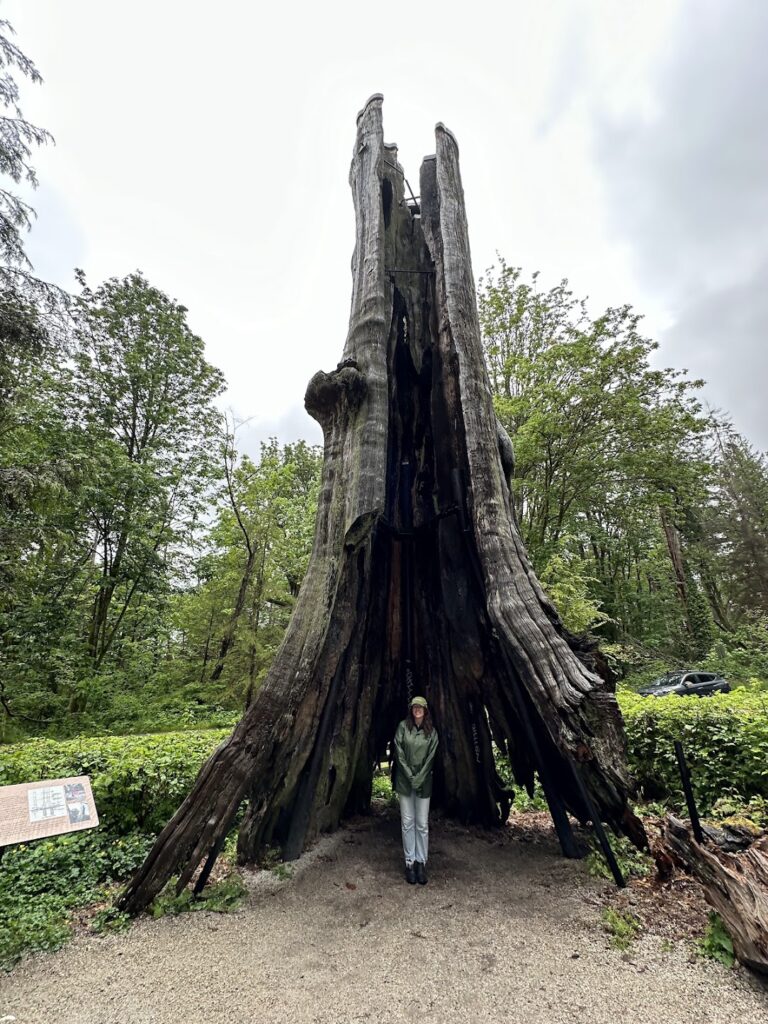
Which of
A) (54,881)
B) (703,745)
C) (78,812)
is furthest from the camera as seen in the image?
(703,745)

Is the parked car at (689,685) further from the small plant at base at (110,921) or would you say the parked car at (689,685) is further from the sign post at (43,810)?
the sign post at (43,810)

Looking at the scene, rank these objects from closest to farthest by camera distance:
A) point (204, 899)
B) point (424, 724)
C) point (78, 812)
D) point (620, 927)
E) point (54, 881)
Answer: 1. point (620, 927)
2. point (78, 812)
3. point (204, 899)
4. point (54, 881)
5. point (424, 724)

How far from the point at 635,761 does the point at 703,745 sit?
2.47 ft

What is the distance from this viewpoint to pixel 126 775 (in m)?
3.95

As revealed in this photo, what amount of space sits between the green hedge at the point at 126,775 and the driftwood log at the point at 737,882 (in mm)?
3858

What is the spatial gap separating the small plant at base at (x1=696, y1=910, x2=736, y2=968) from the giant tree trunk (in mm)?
689

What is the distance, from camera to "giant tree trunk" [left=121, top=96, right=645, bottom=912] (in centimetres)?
320

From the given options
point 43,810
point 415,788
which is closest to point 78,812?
point 43,810

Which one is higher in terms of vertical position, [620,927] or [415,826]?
[415,826]

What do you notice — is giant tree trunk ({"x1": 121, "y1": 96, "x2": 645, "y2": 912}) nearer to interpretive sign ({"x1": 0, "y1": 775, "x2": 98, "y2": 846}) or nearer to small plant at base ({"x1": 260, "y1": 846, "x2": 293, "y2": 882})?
small plant at base ({"x1": 260, "y1": 846, "x2": 293, "y2": 882})

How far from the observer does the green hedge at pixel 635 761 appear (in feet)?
12.9

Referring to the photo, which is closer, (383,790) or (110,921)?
(110,921)

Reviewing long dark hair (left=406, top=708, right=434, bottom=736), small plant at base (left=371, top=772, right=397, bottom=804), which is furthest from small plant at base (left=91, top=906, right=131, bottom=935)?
small plant at base (left=371, top=772, right=397, bottom=804)

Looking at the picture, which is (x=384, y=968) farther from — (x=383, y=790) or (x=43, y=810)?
(x=383, y=790)
